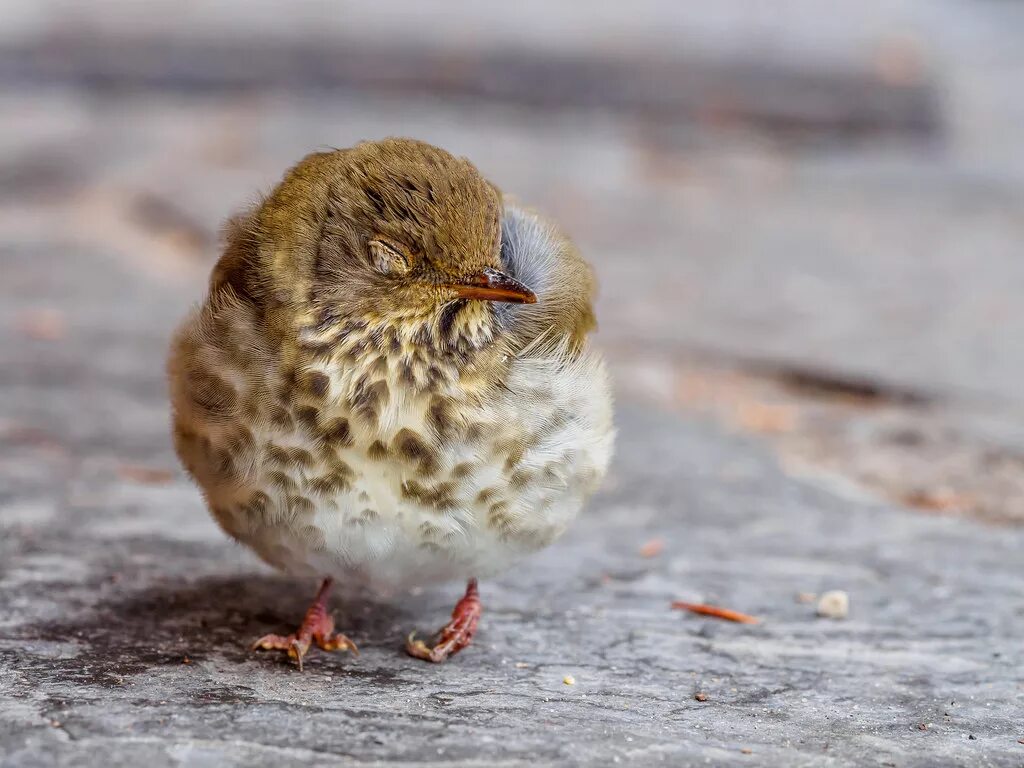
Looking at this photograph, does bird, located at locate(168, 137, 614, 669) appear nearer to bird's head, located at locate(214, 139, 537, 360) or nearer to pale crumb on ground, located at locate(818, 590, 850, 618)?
bird's head, located at locate(214, 139, 537, 360)

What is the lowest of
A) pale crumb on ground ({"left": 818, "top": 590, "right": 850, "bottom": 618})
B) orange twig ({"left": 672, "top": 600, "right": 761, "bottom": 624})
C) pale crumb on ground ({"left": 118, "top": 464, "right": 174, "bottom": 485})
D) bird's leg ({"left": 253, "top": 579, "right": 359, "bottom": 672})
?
bird's leg ({"left": 253, "top": 579, "right": 359, "bottom": 672})

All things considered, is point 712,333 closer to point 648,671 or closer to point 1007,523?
point 1007,523

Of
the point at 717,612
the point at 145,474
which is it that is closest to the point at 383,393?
the point at 717,612

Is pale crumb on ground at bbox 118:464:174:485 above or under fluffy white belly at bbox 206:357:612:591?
under

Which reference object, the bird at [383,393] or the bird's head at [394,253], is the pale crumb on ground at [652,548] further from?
the bird's head at [394,253]

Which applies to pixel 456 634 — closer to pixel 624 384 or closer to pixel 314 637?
pixel 314 637

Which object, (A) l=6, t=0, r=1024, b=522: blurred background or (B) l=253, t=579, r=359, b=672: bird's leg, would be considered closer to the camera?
(B) l=253, t=579, r=359, b=672: bird's leg

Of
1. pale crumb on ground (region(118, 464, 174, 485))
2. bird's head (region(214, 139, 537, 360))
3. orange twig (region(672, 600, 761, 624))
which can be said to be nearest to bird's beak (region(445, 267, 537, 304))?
bird's head (region(214, 139, 537, 360))
